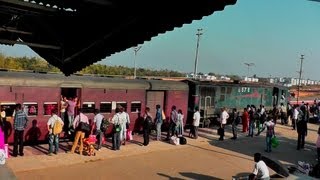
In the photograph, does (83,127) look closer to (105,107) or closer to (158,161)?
(158,161)

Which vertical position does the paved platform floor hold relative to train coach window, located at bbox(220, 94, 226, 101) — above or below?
below

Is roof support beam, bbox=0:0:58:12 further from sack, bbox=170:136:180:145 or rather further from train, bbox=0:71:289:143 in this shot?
sack, bbox=170:136:180:145

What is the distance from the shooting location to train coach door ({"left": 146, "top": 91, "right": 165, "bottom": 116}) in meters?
21.7

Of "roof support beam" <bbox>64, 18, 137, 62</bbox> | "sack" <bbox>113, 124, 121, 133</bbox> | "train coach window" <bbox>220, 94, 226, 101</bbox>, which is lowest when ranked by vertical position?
"sack" <bbox>113, 124, 121, 133</bbox>

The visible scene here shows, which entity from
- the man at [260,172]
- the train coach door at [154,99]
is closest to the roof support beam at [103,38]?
the man at [260,172]

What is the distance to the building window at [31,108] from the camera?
1631cm

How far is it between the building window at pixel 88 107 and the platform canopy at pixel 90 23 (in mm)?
10473

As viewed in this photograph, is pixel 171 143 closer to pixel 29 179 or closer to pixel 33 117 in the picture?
pixel 33 117

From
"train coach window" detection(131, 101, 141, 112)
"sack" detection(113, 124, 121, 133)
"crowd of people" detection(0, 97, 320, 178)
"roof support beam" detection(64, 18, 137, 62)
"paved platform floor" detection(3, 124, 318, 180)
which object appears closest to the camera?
"roof support beam" detection(64, 18, 137, 62)

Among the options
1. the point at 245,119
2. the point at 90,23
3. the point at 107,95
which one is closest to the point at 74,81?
the point at 107,95

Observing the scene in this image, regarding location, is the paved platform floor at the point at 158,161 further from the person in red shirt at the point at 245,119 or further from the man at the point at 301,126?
the person in red shirt at the point at 245,119

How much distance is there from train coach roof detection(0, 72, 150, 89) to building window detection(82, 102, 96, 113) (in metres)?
0.76

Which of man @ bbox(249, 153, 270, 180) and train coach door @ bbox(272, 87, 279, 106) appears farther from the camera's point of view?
train coach door @ bbox(272, 87, 279, 106)

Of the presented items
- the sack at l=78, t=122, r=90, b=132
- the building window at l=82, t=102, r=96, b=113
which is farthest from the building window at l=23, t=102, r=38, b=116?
the building window at l=82, t=102, r=96, b=113
